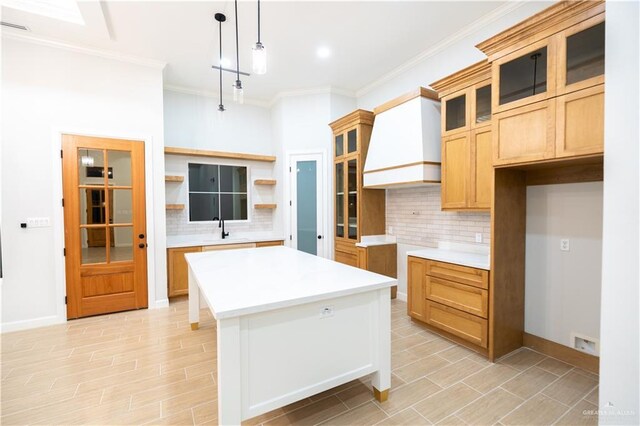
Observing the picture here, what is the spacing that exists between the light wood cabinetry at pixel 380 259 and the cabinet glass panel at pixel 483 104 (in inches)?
81.4

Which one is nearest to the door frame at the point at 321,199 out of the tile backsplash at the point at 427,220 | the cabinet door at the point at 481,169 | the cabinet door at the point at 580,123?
the tile backsplash at the point at 427,220

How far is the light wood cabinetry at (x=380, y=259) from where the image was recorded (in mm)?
4031

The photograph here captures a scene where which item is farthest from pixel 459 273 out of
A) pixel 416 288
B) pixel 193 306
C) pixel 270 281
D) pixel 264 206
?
pixel 264 206

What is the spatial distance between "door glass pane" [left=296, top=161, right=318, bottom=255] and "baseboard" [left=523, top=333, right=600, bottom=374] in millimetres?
3069

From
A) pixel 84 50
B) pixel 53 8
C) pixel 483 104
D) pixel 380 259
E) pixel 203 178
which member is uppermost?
pixel 53 8

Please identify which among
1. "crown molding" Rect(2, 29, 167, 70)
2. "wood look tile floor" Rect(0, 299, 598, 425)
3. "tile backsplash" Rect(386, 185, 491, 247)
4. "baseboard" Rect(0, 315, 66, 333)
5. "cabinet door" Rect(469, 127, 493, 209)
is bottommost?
"wood look tile floor" Rect(0, 299, 598, 425)

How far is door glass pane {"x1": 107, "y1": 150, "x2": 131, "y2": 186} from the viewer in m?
3.65

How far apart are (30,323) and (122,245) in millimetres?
1232

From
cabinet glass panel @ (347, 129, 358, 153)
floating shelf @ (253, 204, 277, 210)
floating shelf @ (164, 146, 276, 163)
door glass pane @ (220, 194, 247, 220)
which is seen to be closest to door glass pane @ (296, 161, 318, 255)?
floating shelf @ (253, 204, 277, 210)

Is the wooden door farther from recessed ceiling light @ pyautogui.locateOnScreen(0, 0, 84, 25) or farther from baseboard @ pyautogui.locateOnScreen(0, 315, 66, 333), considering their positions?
recessed ceiling light @ pyautogui.locateOnScreen(0, 0, 84, 25)

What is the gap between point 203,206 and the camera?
500cm

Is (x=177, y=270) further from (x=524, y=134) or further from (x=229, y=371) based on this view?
(x=524, y=134)

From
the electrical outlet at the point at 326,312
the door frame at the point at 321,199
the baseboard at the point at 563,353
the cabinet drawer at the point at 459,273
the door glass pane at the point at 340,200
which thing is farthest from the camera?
the door frame at the point at 321,199

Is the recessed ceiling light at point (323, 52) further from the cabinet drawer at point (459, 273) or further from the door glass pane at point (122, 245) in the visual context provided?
the door glass pane at point (122, 245)
